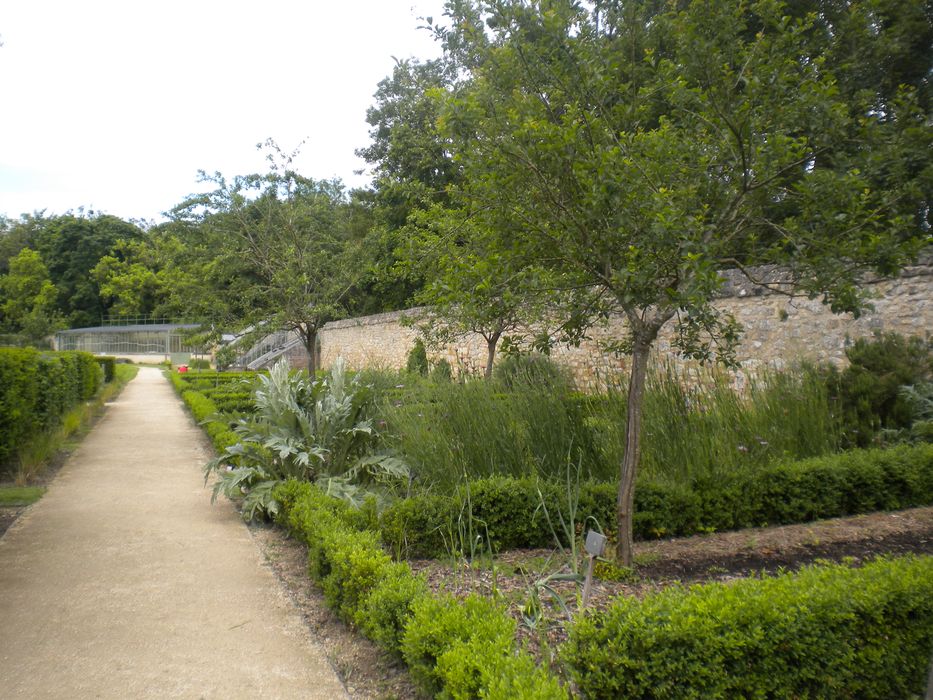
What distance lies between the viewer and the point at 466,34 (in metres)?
3.71

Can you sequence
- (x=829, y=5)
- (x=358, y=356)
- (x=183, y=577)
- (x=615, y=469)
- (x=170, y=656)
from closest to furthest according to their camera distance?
(x=170, y=656)
(x=183, y=577)
(x=615, y=469)
(x=829, y=5)
(x=358, y=356)

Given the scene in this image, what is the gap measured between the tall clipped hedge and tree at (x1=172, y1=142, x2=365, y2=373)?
11.2 ft

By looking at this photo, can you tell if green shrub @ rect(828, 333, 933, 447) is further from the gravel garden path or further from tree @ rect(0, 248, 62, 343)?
tree @ rect(0, 248, 62, 343)

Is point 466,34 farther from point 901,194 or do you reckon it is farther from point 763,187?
point 901,194

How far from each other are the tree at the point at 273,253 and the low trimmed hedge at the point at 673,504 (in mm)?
8632

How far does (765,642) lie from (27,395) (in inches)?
299

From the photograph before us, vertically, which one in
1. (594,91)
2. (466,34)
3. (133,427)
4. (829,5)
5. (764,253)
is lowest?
(133,427)

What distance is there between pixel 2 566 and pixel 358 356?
64.6 ft

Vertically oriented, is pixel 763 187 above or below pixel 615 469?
above

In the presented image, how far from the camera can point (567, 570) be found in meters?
3.67

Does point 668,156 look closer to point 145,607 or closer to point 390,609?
point 390,609

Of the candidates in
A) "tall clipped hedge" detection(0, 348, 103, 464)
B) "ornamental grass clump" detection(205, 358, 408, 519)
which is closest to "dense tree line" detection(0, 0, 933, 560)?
"ornamental grass clump" detection(205, 358, 408, 519)

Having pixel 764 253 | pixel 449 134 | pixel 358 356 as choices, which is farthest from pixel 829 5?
pixel 358 356

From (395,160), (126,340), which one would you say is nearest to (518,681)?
(395,160)
